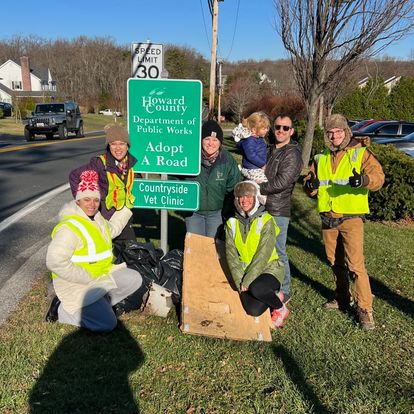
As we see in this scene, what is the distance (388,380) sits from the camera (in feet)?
10.1

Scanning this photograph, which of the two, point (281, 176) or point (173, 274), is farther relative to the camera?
point (173, 274)

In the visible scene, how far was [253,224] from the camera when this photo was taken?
372 centimetres

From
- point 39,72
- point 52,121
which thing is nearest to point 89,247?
point 52,121

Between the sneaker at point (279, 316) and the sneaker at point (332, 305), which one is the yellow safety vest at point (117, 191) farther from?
the sneaker at point (332, 305)

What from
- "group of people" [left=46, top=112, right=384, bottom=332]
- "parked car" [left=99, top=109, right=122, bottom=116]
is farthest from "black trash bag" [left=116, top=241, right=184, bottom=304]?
"parked car" [left=99, top=109, right=122, bottom=116]

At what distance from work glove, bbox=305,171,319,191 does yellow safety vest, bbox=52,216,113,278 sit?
1.90 metres

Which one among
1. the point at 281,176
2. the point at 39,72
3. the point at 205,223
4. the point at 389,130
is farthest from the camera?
the point at 39,72

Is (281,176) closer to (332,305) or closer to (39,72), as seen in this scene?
(332,305)

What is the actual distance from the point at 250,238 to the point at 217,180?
0.94m

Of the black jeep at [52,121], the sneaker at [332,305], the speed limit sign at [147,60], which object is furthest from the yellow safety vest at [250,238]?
the black jeep at [52,121]

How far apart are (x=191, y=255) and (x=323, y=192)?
1383 millimetres

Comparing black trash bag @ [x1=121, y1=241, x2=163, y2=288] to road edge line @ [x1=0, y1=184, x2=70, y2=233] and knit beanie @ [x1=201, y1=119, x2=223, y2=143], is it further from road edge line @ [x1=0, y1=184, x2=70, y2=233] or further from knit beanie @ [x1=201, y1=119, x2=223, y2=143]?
road edge line @ [x1=0, y1=184, x2=70, y2=233]

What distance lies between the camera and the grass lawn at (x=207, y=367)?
2779mm

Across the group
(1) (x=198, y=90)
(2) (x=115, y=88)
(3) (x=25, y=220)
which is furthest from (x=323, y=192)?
(2) (x=115, y=88)
